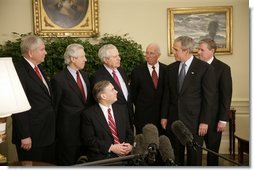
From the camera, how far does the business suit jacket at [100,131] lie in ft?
7.07

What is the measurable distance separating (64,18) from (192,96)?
3.06ft

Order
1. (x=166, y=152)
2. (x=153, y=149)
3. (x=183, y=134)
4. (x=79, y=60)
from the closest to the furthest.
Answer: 1. (x=153, y=149)
2. (x=166, y=152)
3. (x=183, y=134)
4. (x=79, y=60)

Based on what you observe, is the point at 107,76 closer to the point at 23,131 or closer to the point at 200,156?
the point at 23,131

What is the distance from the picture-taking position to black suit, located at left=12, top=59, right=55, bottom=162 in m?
2.17

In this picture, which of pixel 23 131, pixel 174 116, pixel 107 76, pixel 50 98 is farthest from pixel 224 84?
pixel 23 131

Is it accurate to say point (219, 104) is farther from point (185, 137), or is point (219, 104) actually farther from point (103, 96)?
point (103, 96)

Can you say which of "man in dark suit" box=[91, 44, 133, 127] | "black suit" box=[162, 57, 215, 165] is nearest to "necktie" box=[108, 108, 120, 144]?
"man in dark suit" box=[91, 44, 133, 127]

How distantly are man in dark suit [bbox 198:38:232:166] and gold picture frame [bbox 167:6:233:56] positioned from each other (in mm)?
46

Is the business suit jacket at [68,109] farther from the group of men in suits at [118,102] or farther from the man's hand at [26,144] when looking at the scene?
the man's hand at [26,144]

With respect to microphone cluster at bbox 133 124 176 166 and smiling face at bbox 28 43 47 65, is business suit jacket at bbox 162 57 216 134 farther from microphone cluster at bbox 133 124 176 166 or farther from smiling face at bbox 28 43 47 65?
smiling face at bbox 28 43 47 65

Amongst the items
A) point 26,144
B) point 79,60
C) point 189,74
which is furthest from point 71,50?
point 189,74

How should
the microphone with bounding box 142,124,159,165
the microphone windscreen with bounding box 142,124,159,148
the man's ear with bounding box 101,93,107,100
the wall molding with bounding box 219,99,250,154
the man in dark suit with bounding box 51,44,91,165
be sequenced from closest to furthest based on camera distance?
the microphone with bounding box 142,124,159,165
the microphone windscreen with bounding box 142,124,159,148
the wall molding with bounding box 219,99,250,154
the man's ear with bounding box 101,93,107,100
the man in dark suit with bounding box 51,44,91,165

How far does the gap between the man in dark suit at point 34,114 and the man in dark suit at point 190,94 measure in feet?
2.46

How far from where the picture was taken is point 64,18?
6.97 feet
